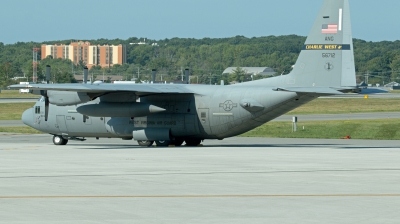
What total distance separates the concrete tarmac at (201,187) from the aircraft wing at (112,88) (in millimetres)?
3280

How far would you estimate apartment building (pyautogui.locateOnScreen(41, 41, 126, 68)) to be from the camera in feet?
594

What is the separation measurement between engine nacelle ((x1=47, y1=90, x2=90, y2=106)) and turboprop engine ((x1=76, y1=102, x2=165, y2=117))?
0.55 m

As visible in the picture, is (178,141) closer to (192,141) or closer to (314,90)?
(192,141)

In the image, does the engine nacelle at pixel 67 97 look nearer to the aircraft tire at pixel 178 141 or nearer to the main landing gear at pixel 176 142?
the main landing gear at pixel 176 142

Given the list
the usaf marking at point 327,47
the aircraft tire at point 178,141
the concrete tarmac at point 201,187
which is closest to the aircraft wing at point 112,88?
the aircraft tire at point 178,141

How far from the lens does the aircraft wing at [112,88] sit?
31406mm

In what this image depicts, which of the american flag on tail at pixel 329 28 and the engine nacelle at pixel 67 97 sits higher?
the american flag on tail at pixel 329 28

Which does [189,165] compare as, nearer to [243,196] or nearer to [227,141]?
[243,196]

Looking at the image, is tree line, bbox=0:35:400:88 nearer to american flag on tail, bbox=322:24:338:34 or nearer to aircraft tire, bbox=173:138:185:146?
aircraft tire, bbox=173:138:185:146

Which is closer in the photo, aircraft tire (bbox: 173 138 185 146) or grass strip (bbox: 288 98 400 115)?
aircraft tire (bbox: 173 138 185 146)

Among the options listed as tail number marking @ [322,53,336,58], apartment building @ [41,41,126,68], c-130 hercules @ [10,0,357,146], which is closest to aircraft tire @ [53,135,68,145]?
c-130 hercules @ [10,0,357,146]

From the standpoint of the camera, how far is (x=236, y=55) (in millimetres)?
173750

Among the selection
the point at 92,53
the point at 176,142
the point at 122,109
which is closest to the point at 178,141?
the point at 176,142

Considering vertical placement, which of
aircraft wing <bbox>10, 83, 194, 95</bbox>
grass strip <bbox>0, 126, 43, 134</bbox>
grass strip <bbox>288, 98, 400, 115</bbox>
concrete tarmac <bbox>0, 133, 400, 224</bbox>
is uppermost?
aircraft wing <bbox>10, 83, 194, 95</bbox>
